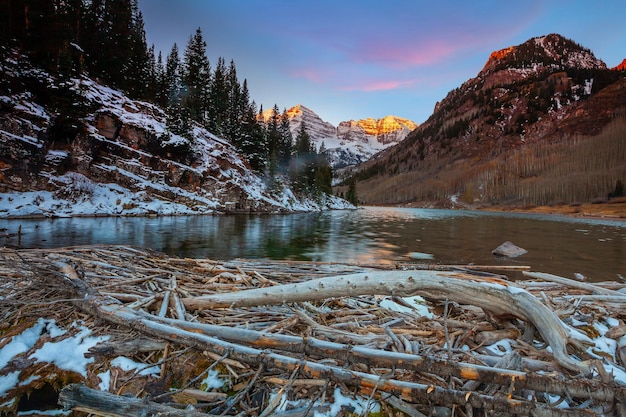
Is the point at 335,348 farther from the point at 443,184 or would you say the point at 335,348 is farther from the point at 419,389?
the point at 443,184

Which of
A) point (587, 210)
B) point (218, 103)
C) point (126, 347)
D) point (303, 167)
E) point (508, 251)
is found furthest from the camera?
point (587, 210)

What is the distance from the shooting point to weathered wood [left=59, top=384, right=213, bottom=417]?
2350 millimetres

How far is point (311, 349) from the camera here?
3.00m

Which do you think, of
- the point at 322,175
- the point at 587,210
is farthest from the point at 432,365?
the point at 587,210

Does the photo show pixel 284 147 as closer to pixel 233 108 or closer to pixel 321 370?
pixel 233 108

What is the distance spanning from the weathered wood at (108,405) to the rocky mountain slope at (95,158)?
1371 inches

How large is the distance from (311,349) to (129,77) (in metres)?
62.2

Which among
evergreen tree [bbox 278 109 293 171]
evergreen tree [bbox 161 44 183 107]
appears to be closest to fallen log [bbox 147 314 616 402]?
evergreen tree [bbox 161 44 183 107]

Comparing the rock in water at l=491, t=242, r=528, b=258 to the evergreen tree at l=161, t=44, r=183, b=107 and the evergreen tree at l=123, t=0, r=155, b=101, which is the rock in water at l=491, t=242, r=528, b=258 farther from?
the evergreen tree at l=123, t=0, r=155, b=101

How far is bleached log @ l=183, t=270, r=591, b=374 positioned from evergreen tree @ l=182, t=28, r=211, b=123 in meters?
62.8

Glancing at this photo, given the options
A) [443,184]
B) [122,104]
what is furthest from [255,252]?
[443,184]

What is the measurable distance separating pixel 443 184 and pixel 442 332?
19989cm

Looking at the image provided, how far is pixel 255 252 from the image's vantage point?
16.6 metres

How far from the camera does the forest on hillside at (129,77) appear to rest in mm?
35188
